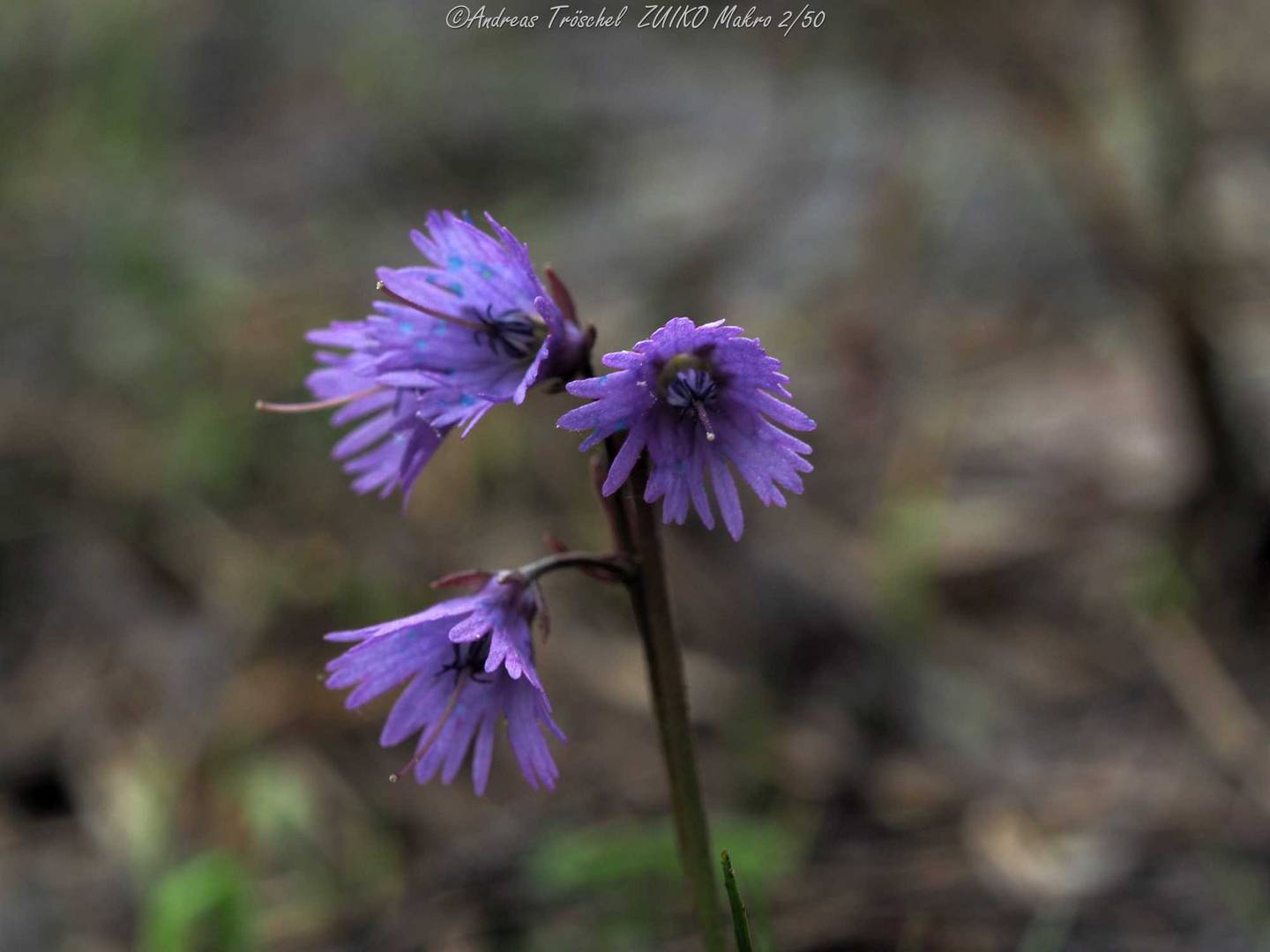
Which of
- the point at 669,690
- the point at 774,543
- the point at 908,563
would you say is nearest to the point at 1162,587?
the point at 908,563

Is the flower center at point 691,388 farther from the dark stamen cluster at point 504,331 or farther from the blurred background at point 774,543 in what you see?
the blurred background at point 774,543

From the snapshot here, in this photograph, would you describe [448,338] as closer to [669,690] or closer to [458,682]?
[458,682]

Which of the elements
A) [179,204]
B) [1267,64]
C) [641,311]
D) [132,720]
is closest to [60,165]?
[179,204]

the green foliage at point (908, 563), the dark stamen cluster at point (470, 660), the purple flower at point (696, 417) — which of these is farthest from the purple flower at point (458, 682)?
the green foliage at point (908, 563)

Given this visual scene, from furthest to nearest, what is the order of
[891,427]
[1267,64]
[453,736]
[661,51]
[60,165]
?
[661,51]
[1267,64]
[60,165]
[891,427]
[453,736]

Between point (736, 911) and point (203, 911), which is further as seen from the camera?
point (203, 911)

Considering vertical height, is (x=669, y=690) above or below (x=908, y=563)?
below

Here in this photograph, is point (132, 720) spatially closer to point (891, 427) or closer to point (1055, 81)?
point (891, 427)
